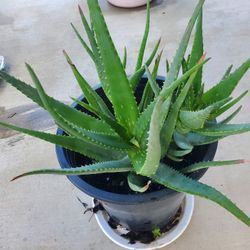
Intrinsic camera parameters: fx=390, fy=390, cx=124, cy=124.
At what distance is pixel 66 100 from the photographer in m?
1.13

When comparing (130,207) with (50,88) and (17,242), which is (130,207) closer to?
(17,242)

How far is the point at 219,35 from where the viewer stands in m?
1.26

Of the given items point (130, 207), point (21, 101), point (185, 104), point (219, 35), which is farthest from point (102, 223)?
point (219, 35)

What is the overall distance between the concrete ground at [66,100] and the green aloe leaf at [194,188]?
0.30 metres

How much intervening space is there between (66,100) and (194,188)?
26.9 inches

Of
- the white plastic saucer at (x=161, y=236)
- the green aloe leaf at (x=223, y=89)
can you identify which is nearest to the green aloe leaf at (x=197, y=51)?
the green aloe leaf at (x=223, y=89)

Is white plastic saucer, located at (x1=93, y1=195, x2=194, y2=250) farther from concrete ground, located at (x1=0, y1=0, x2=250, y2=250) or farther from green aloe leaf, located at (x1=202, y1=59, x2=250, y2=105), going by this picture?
green aloe leaf, located at (x1=202, y1=59, x2=250, y2=105)

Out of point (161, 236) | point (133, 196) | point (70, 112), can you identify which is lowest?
point (161, 236)

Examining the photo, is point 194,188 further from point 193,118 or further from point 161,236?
point 161,236

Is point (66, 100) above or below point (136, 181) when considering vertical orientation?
below

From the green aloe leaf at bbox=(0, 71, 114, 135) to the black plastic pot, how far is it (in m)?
0.08

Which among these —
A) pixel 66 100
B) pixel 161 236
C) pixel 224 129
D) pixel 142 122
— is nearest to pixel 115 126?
→ pixel 142 122

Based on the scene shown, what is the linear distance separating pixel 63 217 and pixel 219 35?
770 mm

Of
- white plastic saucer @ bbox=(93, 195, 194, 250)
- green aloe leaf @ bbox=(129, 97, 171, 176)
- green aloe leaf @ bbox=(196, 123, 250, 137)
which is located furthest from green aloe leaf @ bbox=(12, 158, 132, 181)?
white plastic saucer @ bbox=(93, 195, 194, 250)
